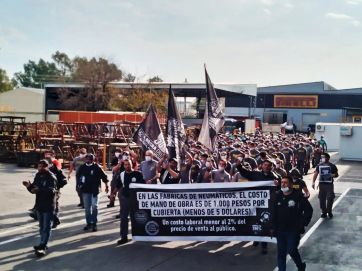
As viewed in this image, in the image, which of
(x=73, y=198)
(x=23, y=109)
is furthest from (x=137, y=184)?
(x=23, y=109)

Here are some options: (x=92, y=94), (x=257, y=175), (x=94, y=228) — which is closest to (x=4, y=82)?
(x=92, y=94)

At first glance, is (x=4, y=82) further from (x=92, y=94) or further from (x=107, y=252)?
(x=107, y=252)

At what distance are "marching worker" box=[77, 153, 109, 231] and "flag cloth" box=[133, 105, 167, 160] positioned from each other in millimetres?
2417

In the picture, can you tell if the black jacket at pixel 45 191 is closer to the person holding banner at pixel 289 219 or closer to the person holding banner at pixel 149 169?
the person holding banner at pixel 149 169

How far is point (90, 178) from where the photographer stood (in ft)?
35.6

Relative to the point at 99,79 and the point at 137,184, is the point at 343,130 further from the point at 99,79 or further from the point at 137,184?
the point at 99,79

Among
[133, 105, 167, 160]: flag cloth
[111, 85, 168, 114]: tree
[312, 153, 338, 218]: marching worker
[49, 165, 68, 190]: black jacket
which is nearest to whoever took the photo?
[49, 165, 68, 190]: black jacket

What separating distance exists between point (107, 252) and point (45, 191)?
1.70m

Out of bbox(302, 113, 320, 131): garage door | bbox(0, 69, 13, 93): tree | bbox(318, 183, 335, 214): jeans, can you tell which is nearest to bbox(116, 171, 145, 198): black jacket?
bbox(318, 183, 335, 214): jeans

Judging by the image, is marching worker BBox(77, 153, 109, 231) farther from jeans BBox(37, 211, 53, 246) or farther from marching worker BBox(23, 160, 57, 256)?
jeans BBox(37, 211, 53, 246)

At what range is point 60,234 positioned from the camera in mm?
10727

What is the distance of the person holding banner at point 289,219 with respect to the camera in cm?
768

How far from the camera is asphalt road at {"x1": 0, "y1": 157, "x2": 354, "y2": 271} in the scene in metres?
8.42

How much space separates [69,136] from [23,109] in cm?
5413
